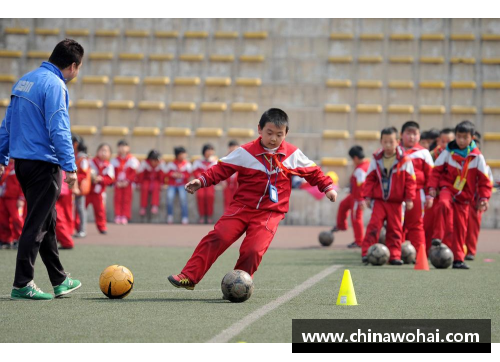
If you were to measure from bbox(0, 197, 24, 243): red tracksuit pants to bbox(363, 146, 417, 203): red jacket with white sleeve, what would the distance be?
5.51 metres

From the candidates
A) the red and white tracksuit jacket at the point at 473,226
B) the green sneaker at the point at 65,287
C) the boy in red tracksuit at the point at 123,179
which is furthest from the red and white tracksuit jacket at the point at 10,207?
the boy in red tracksuit at the point at 123,179

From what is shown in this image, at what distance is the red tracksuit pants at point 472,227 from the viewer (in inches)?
473

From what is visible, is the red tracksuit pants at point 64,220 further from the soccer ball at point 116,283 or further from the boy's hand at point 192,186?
the boy's hand at point 192,186

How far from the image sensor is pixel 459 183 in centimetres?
1152

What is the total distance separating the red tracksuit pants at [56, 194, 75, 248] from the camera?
1288cm

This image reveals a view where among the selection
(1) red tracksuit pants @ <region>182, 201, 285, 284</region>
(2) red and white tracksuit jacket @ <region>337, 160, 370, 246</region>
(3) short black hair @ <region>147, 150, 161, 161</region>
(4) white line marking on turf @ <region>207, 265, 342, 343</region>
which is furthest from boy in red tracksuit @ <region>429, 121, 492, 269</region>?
(3) short black hair @ <region>147, 150, 161, 161</region>

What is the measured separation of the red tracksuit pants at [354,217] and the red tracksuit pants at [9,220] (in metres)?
5.75

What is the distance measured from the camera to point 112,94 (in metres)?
24.3

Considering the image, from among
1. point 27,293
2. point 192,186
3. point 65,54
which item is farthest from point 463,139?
point 27,293

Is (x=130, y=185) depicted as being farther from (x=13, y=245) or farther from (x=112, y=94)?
(x=13, y=245)

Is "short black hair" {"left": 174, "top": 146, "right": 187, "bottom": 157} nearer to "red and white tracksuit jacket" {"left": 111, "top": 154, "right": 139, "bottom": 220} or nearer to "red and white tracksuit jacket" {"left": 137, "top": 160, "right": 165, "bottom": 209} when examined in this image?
"red and white tracksuit jacket" {"left": 137, "top": 160, "right": 165, "bottom": 209}

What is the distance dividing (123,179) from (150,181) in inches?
37.6

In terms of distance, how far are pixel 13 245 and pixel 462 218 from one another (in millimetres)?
7009

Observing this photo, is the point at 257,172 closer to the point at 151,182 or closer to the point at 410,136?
the point at 410,136
